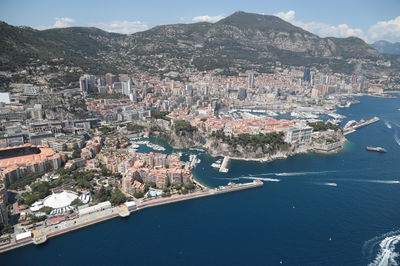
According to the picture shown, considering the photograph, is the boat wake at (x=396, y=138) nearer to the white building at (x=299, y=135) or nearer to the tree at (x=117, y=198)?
the white building at (x=299, y=135)

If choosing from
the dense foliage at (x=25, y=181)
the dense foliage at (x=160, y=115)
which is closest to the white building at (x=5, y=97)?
the dense foliage at (x=160, y=115)

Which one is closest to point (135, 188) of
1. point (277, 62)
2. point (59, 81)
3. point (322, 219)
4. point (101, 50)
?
point (322, 219)

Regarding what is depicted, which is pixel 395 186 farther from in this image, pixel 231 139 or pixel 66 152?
pixel 66 152

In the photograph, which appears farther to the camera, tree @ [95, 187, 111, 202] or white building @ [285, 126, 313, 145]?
white building @ [285, 126, 313, 145]

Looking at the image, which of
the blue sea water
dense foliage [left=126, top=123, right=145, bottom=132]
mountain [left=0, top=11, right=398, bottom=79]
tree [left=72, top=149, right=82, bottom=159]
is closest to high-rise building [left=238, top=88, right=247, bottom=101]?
mountain [left=0, top=11, right=398, bottom=79]

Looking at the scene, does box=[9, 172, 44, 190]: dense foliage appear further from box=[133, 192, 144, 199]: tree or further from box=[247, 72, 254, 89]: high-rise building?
box=[247, 72, 254, 89]: high-rise building
